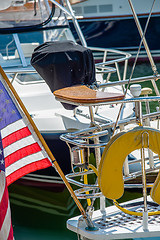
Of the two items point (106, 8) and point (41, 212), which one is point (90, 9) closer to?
point (106, 8)

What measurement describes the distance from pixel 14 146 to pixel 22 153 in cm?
7

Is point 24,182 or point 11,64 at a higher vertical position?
point 11,64

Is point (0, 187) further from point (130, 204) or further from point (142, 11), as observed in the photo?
point (142, 11)

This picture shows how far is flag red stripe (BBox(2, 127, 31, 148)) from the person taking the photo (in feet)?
9.27

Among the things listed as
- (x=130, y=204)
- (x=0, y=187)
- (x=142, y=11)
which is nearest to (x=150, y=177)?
(x=130, y=204)

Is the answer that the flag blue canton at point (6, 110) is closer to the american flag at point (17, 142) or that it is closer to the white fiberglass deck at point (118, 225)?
the american flag at point (17, 142)

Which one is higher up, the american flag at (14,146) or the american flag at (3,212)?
the american flag at (14,146)

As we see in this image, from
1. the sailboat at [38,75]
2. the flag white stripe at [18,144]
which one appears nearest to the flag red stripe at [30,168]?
the flag white stripe at [18,144]

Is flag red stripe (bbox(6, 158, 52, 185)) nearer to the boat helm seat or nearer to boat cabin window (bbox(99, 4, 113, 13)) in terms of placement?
the boat helm seat

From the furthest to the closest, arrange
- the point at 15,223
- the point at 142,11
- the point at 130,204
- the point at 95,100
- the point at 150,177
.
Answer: the point at 142,11 → the point at 15,223 → the point at 150,177 → the point at 130,204 → the point at 95,100

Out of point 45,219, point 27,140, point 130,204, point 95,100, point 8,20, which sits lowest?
point 45,219

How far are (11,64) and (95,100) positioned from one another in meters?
3.78

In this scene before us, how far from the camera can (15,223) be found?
15.7 ft

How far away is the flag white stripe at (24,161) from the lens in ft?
9.43
